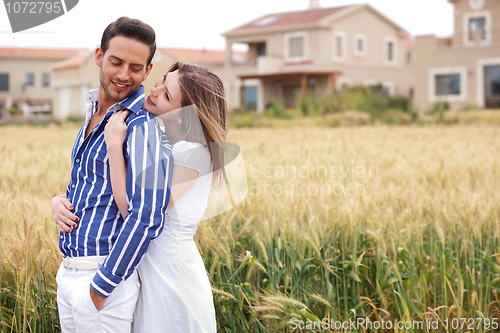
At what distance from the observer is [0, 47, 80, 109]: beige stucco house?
4450cm

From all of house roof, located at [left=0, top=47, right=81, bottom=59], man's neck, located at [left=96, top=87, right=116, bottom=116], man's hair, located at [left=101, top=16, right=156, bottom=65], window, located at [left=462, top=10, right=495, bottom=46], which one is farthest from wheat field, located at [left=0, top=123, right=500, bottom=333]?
house roof, located at [left=0, top=47, right=81, bottom=59]

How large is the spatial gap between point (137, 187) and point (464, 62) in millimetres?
23491

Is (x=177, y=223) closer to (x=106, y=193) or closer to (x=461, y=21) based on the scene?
(x=106, y=193)

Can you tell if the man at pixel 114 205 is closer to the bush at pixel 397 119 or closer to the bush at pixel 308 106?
the bush at pixel 397 119

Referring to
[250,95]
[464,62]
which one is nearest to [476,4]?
[464,62]

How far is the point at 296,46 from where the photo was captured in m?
26.5

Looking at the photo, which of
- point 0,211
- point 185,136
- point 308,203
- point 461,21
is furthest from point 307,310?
point 461,21

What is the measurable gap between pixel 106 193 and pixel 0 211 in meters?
0.90

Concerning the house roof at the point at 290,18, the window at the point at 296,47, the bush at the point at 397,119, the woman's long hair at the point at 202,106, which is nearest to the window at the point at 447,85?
the house roof at the point at 290,18

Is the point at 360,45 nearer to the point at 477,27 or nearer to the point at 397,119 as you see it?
the point at 477,27

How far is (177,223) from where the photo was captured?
4.35ft

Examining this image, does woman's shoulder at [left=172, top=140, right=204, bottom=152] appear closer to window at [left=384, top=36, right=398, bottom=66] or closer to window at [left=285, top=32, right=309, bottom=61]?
window at [left=285, top=32, right=309, bottom=61]

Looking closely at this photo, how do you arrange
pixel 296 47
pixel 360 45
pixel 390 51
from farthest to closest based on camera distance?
pixel 390 51
pixel 360 45
pixel 296 47

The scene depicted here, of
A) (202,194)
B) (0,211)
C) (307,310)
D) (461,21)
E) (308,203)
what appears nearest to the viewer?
(202,194)
